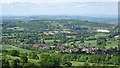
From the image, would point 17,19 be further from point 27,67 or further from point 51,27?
point 27,67

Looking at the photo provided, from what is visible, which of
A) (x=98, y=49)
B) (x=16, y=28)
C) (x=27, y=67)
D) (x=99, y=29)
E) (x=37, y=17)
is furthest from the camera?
(x=37, y=17)

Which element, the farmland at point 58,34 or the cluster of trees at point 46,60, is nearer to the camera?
the cluster of trees at point 46,60

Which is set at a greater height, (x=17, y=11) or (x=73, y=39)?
(x=17, y=11)

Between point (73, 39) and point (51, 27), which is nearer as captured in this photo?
point (73, 39)

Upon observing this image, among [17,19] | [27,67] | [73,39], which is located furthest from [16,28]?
[27,67]

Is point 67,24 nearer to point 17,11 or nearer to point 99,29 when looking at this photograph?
point 99,29

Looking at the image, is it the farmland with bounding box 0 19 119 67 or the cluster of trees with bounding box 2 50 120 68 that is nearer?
the cluster of trees with bounding box 2 50 120 68

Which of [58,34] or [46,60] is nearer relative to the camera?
[46,60]

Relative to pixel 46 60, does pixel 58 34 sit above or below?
below

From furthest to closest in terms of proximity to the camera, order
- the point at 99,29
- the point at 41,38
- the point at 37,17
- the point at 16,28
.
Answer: the point at 37,17 < the point at 99,29 < the point at 16,28 < the point at 41,38
